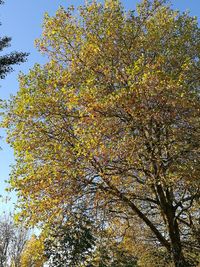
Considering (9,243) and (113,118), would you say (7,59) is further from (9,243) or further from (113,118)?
(9,243)

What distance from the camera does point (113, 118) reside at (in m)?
11.5

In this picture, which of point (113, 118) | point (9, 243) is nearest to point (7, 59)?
point (113, 118)

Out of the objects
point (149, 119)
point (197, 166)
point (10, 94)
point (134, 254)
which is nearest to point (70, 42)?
point (10, 94)

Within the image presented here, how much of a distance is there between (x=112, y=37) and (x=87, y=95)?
389 centimetres

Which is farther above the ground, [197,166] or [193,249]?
[197,166]

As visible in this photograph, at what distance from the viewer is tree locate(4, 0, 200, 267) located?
35.8 ft

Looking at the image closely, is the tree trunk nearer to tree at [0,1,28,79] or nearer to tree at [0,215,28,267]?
tree at [0,1,28,79]

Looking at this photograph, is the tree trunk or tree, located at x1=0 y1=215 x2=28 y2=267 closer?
the tree trunk

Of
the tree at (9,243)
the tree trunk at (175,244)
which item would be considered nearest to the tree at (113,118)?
the tree trunk at (175,244)

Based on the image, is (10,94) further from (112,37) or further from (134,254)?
(134,254)

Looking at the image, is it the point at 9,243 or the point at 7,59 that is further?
the point at 9,243

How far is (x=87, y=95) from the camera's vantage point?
1105 centimetres

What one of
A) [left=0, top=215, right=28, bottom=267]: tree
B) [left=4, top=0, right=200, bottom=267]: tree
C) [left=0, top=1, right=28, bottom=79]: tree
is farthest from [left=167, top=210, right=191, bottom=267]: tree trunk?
[left=0, top=215, right=28, bottom=267]: tree

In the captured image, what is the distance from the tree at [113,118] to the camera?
35.8ft
